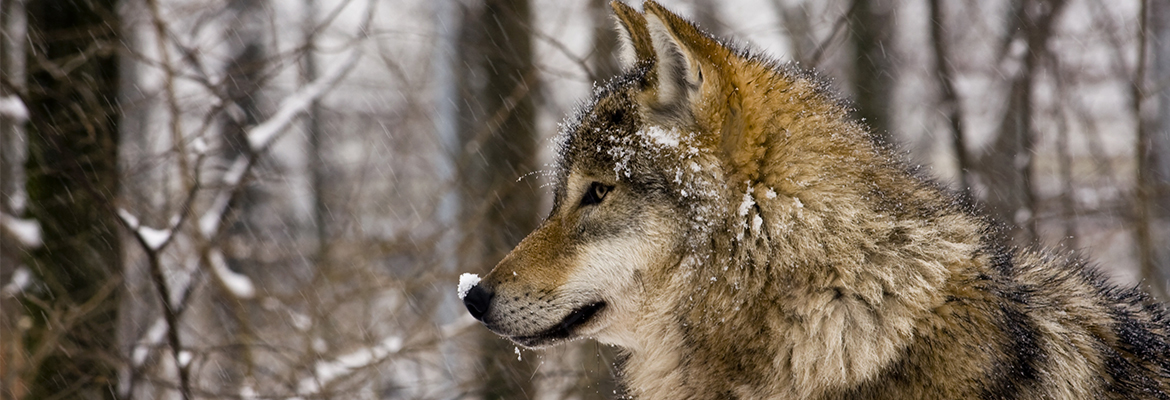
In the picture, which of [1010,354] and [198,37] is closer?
[1010,354]

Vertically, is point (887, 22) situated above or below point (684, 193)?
above

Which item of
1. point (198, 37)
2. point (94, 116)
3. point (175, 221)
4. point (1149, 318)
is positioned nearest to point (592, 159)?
point (1149, 318)

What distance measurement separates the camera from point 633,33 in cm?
293

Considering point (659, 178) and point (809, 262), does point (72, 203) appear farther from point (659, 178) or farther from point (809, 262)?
point (809, 262)

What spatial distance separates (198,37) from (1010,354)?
557 centimetres

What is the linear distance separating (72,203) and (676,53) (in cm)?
412

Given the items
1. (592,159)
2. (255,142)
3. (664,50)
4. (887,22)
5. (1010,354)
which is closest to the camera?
(1010,354)

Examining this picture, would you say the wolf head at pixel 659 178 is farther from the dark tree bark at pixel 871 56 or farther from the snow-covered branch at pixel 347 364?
the dark tree bark at pixel 871 56

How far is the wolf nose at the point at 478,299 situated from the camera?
107 inches

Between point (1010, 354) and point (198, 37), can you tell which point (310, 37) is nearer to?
point (198, 37)

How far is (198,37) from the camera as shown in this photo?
19.1ft

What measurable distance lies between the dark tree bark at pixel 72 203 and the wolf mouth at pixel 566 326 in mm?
2969

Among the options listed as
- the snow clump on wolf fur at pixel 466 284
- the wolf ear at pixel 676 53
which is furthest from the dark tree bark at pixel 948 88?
the snow clump on wolf fur at pixel 466 284

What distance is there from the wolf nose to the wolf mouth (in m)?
0.15
